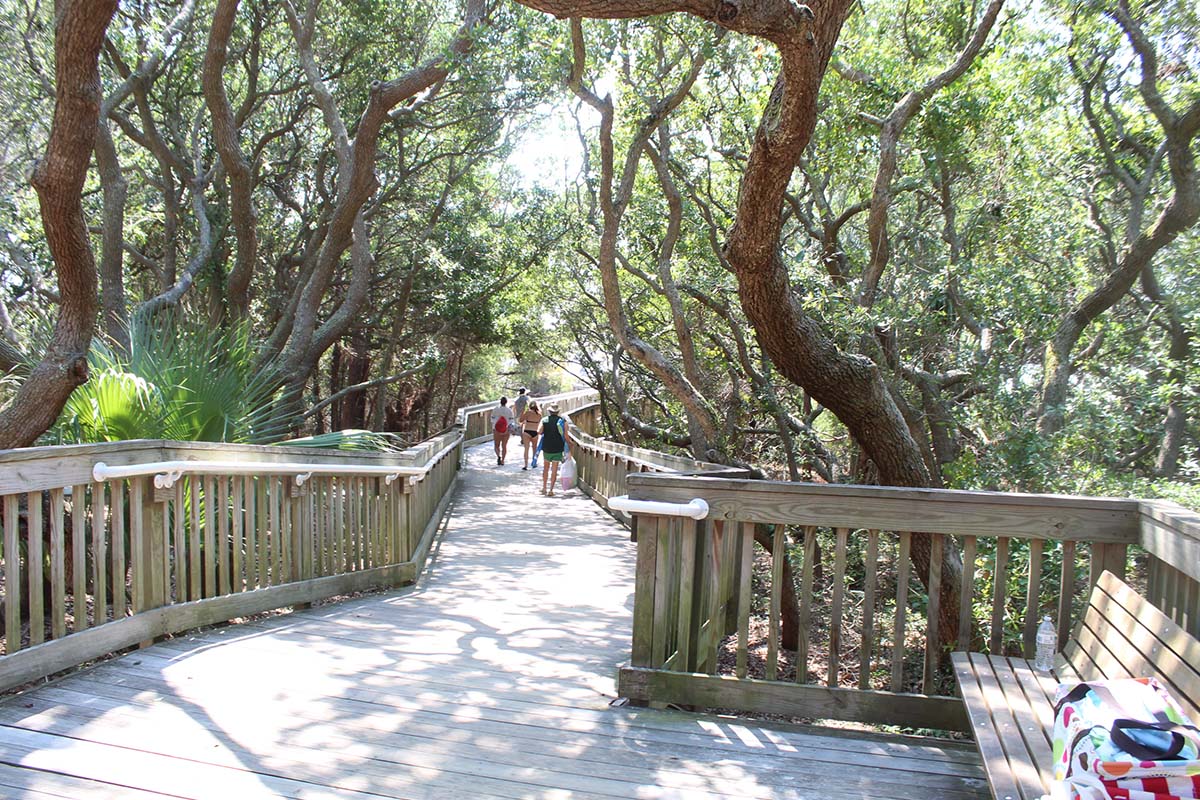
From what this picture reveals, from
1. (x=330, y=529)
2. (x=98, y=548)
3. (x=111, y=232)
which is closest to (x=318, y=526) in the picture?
(x=330, y=529)

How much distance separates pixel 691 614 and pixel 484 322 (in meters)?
17.3

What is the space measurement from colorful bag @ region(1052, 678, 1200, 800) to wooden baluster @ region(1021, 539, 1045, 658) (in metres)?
1.12

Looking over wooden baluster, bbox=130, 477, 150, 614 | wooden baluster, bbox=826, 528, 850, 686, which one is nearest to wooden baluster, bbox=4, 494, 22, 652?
wooden baluster, bbox=130, 477, 150, 614

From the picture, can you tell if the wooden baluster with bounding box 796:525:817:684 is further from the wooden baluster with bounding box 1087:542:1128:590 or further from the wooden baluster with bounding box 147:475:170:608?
the wooden baluster with bounding box 147:475:170:608

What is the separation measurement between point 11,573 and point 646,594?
Answer: 2.54m

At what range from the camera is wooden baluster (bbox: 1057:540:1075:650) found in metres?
3.24

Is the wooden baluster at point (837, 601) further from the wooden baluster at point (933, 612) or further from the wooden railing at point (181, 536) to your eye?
the wooden railing at point (181, 536)

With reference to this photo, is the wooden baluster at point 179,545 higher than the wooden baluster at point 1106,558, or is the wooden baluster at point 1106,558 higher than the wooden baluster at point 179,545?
the wooden baluster at point 1106,558

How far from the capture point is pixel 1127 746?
1.93 meters

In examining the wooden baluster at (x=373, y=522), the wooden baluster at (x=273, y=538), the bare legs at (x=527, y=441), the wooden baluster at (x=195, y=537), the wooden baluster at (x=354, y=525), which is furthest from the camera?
the bare legs at (x=527, y=441)

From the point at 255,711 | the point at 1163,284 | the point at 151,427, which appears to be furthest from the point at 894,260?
the point at 255,711

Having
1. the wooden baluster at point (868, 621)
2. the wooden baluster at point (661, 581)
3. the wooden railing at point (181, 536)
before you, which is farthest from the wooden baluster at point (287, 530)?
the wooden baluster at point (868, 621)

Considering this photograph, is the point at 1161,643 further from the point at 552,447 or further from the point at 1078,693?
the point at 552,447

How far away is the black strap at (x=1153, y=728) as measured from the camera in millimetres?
1896
